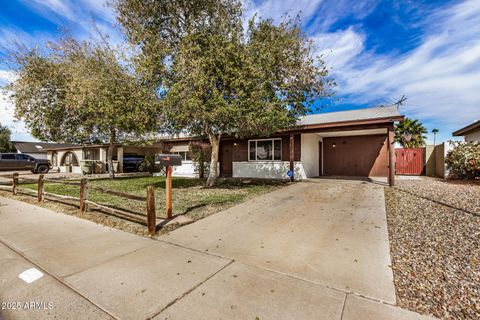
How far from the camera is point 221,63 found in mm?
7273

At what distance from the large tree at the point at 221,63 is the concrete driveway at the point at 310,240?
3404 millimetres

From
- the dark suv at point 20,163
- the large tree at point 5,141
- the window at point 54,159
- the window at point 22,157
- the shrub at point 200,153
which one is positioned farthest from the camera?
the large tree at point 5,141

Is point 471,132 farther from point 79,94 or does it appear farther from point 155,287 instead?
point 79,94

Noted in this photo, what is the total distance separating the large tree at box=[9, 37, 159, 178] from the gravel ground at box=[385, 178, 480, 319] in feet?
26.1

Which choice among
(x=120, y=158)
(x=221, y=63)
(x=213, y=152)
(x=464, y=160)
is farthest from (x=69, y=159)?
(x=464, y=160)

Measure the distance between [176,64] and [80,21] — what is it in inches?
276

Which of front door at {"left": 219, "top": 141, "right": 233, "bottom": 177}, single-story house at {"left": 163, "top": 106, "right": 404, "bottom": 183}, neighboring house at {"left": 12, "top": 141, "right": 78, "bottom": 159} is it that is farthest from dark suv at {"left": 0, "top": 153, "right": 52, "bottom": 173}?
front door at {"left": 219, "top": 141, "right": 233, "bottom": 177}

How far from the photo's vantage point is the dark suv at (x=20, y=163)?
62.4 feet

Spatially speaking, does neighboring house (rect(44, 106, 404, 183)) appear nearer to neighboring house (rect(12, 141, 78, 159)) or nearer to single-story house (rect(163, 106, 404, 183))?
single-story house (rect(163, 106, 404, 183))

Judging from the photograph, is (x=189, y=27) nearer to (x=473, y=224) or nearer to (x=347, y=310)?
(x=347, y=310)

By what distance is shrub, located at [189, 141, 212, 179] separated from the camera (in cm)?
1441

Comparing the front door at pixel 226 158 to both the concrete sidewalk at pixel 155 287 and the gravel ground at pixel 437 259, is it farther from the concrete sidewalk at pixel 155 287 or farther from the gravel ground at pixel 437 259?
the concrete sidewalk at pixel 155 287

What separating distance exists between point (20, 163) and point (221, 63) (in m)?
23.4

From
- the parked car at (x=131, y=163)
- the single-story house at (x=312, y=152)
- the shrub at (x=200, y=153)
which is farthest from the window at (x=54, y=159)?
the shrub at (x=200, y=153)
